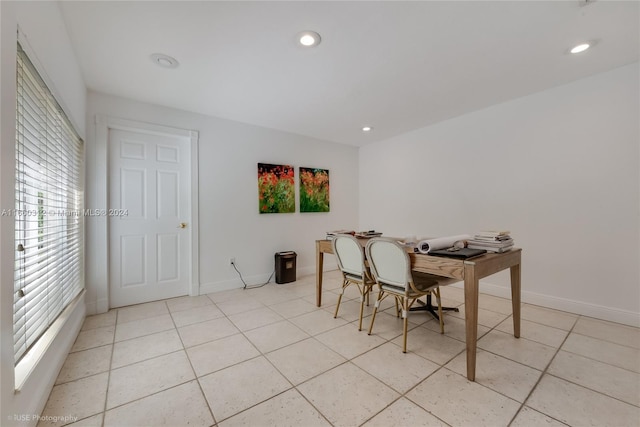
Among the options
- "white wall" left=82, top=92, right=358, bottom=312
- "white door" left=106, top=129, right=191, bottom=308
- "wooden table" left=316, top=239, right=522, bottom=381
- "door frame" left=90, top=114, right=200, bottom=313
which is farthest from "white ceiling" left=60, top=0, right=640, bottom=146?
"wooden table" left=316, top=239, right=522, bottom=381

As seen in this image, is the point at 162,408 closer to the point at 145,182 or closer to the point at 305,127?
the point at 145,182

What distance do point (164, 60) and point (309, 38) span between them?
4.33 feet

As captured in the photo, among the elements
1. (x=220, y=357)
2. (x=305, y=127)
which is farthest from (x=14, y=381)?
(x=305, y=127)

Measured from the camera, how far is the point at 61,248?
197 cm

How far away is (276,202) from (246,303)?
1.63m

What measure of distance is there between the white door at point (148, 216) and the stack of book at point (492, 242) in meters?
3.34

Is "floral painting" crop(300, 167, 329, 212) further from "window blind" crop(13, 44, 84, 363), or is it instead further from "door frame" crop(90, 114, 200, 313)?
"window blind" crop(13, 44, 84, 363)

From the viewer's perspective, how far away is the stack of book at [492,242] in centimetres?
205

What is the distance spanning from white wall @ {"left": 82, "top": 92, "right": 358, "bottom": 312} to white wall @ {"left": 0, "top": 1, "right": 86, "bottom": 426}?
111cm

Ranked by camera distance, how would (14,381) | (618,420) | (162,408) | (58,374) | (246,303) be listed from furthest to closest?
(246,303) → (58,374) → (162,408) → (618,420) → (14,381)

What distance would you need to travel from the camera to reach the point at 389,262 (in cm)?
214

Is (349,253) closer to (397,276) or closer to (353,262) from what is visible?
(353,262)

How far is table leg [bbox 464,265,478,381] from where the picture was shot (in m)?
1.70

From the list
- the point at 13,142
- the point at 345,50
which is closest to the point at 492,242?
the point at 345,50
